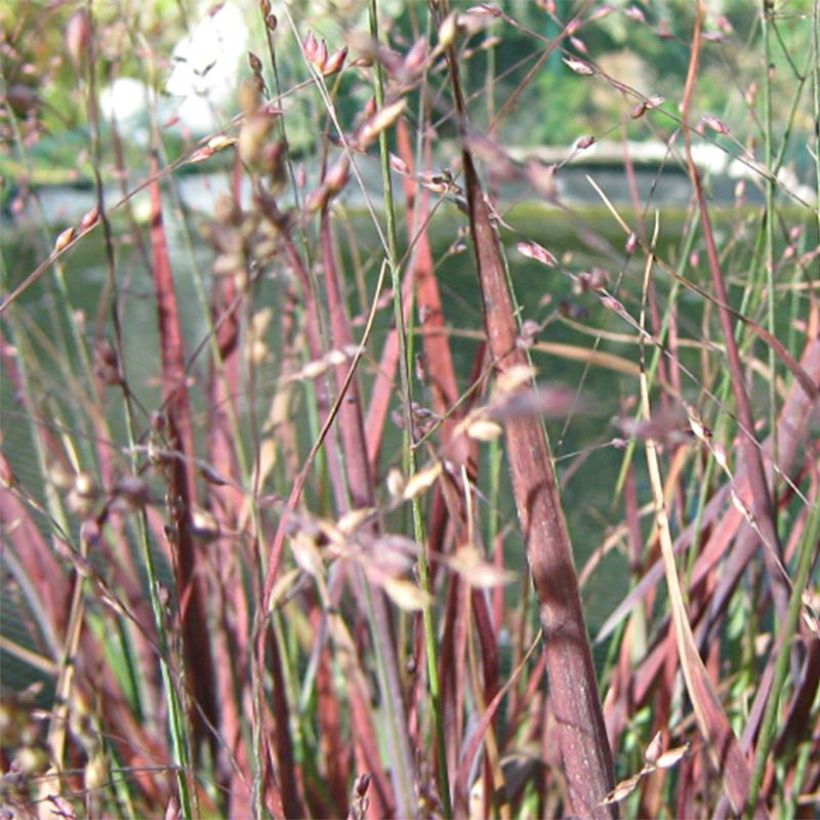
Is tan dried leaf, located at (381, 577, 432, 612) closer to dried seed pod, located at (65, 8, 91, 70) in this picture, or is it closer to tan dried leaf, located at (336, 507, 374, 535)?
tan dried leaf, located at (336, 507, 374, 535)

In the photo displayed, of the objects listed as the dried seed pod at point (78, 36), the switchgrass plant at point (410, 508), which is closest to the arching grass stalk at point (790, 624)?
the switchgrass plant at point (410, 508)

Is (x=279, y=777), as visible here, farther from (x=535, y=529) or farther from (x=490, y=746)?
(x=535, y=529)

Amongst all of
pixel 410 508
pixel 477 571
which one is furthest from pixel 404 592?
pixel 410 508

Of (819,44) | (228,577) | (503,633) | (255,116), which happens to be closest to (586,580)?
(503,633)

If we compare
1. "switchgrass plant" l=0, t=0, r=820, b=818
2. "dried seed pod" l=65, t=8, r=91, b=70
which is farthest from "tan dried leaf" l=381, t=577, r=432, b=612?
"dried seed pod" l=65, t=8, r=91, b=70

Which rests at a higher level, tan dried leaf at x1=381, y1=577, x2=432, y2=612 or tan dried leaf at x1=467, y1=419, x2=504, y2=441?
tan dried leaf at x1=467, y1=419, x2=504, y2=441

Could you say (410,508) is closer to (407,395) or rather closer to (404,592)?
(407,395)

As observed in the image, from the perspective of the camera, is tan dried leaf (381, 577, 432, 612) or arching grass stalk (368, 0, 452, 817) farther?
arching grass stalk (368, 0, 452, 817)

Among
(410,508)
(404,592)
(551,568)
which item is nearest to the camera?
(404,592)
